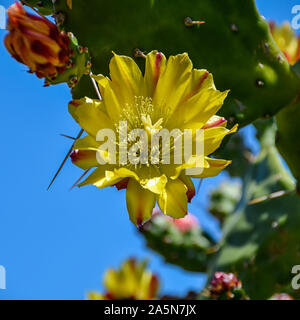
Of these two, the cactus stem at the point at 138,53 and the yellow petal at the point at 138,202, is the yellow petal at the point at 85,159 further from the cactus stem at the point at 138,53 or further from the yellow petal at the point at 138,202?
the cactus stem at the point at 138,53

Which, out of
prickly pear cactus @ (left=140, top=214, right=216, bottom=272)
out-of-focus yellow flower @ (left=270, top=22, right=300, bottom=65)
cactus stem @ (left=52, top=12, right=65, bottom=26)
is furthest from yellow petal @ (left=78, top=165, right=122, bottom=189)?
prickly pear cactus @ (left=140, top=214, right=216, bottom=272)

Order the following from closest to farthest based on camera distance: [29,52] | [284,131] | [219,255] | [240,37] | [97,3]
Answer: [29,52] < [97,3] < [240,37] < [284,131] < [219,255]

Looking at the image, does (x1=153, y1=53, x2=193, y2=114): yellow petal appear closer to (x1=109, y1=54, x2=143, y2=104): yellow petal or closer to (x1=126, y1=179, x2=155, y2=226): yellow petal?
(x1=109, y1=54, x2=143, y2=104): yellow petal

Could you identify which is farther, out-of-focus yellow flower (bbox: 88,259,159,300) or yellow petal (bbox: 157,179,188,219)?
out-of-focus yellow flower (bbox: 88,259,159,300)

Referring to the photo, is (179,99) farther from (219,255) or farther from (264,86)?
(219,255)

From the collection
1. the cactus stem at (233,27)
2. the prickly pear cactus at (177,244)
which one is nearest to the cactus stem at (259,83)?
the cactus stem at (233,27)

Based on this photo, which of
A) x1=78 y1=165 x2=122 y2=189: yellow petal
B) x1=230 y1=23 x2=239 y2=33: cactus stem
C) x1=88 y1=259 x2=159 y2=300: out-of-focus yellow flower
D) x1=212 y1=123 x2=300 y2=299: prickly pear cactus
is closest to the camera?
x1=78 y1=165 x2=122 y2=189: yellow petal
